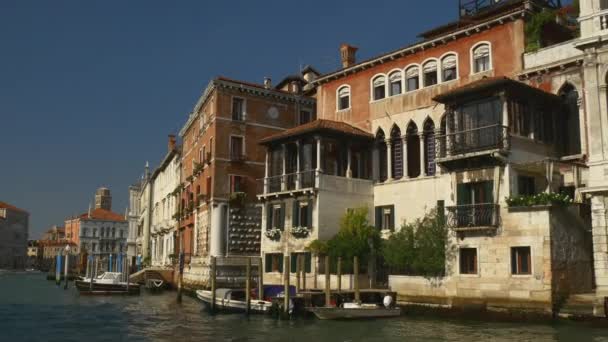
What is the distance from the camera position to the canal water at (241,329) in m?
18.7

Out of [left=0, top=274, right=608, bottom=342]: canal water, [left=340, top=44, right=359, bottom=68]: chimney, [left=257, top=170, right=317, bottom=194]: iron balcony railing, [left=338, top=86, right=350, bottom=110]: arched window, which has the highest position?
[left=340, top=44, right=359, bottom=68]: chimney

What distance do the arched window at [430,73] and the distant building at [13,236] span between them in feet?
367

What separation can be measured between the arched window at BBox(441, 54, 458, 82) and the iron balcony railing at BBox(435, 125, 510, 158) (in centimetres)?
384

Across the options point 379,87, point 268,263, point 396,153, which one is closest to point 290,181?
point 268,263

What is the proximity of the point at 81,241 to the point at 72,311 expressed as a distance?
110122 millimetres

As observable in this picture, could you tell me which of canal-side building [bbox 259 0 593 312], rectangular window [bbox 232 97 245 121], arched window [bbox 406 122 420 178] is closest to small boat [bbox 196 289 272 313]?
canal-side building [bbox 259 0 593 312]

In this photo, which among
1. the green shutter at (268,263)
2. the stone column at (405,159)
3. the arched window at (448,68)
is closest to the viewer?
the arched window at (448,68)

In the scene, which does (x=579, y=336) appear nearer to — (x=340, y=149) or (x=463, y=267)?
(x=463, y=267)

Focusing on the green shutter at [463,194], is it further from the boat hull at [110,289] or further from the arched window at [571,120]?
the boat hull at [110,289]

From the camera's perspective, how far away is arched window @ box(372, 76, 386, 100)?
101 ft

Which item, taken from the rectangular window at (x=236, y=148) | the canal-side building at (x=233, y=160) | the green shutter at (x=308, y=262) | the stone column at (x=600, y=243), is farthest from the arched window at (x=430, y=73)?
the rectangular window at (x=236, y=148)

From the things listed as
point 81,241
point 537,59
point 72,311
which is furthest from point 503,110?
point 81,241

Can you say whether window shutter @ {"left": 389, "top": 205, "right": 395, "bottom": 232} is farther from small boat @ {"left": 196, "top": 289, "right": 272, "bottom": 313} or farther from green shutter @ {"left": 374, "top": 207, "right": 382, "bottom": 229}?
small boat @ {"left": 196, "top": 289, "right": 272, "bottom": 313}

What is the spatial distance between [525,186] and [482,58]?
20.4 feet
